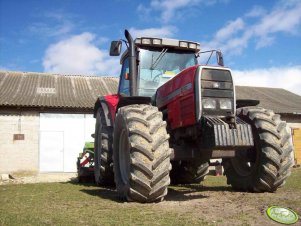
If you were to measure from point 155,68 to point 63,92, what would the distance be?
14238mm

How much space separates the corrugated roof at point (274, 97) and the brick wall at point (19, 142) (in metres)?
14.4

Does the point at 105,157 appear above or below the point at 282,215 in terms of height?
above

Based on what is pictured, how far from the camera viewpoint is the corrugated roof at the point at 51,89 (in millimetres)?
18188

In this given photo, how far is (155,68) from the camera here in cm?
724

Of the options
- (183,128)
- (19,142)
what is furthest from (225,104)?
(19,142)

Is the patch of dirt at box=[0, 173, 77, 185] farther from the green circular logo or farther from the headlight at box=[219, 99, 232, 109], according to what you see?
the green circular logo

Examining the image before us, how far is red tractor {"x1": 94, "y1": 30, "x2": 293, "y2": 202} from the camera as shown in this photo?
506cm

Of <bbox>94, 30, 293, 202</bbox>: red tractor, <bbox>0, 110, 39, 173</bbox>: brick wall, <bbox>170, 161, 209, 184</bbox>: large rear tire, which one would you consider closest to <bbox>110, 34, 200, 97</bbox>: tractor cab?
<bbox>94, 30, 293, 202</bbox>: red tractor

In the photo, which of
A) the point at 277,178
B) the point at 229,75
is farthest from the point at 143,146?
the point at 277,178

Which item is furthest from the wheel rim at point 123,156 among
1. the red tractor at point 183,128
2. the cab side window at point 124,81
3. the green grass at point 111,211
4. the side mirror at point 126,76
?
the cab side window at point 124,81

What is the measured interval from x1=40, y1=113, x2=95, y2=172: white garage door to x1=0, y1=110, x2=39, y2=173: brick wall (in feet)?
1.14

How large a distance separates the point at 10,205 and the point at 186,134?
312 centimetres

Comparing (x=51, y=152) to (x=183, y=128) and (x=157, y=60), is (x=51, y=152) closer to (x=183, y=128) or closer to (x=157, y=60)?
(x=157, y=60)

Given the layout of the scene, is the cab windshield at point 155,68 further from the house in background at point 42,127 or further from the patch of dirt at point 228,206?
the house in background at point 42,127
